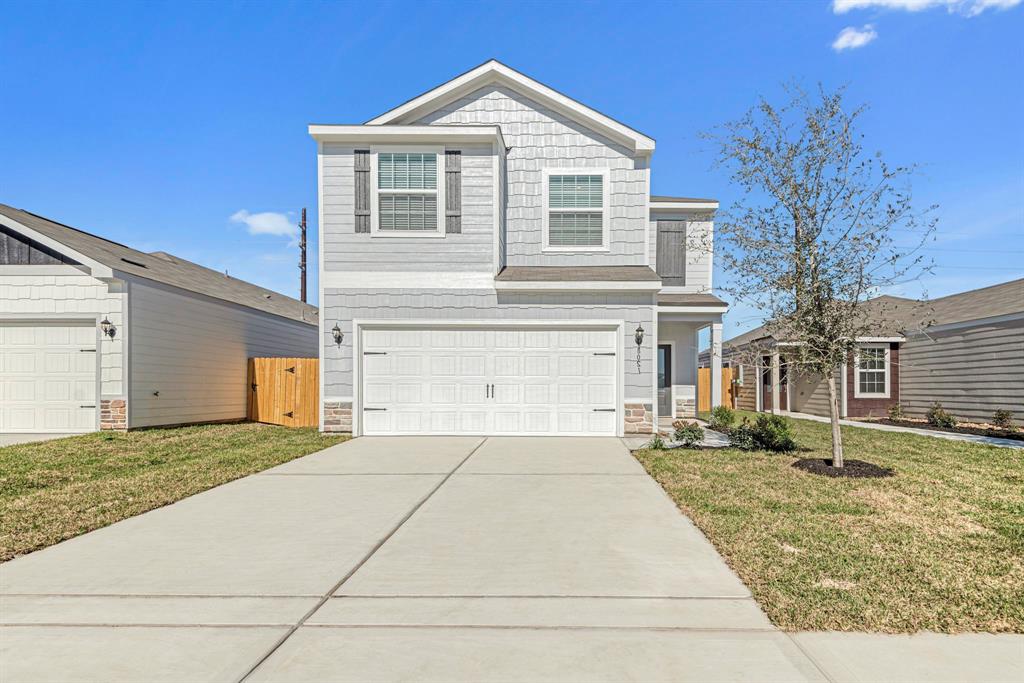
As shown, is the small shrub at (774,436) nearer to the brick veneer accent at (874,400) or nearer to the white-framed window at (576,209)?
the white-framed window at (576,209)

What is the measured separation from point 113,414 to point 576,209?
427 inches

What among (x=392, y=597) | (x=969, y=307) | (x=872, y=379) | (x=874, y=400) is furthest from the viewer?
(x=872, y=379)

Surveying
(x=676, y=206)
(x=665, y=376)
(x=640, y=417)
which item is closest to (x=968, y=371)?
(x=665, y=376)

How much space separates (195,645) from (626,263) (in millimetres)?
10431

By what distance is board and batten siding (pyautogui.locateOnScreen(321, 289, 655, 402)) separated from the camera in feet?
37.0

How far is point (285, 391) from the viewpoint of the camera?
14820mm

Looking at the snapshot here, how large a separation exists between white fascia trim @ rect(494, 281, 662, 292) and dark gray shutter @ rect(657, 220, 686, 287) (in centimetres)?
489

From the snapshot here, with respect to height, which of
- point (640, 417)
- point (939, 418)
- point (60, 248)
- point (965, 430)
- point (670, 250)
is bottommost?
point (965, 430)

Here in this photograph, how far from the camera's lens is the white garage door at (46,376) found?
12070mm

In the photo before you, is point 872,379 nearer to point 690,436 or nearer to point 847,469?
A: point 690,436

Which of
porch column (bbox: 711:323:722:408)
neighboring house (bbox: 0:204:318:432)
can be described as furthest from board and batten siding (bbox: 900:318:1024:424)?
neighboring house (bbox: 0:204:318:432)

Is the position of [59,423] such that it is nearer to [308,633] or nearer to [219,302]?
[219,302]

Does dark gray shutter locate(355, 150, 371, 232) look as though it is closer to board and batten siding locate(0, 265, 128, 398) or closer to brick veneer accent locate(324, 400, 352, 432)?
brick veneer accent locate(324, 400, 352, 432)

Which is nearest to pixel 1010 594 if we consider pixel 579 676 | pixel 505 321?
pixel 579 676
